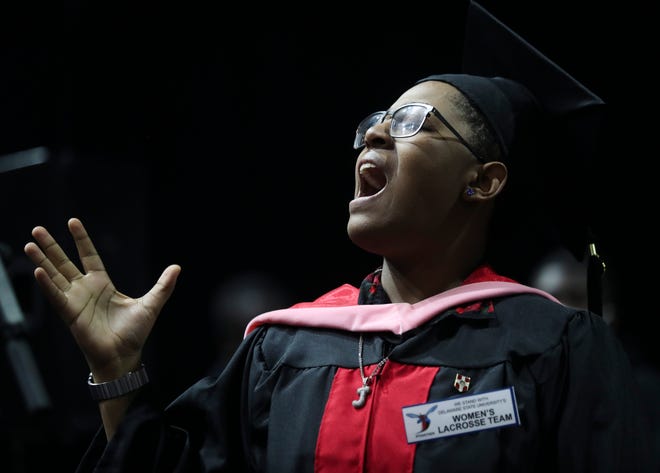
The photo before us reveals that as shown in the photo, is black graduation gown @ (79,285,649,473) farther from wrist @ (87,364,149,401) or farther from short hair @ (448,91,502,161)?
short hair @ (448,91,502,161)

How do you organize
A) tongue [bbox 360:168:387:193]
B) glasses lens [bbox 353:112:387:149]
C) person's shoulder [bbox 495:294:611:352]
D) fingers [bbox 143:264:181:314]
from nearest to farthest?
person's shoulder [bbox 495:294:611:352] → fingers [bbox 143:264:181:314] → tongue [bbox 360:168:387:193] → glasses lens [bbox 353:112:387:149]

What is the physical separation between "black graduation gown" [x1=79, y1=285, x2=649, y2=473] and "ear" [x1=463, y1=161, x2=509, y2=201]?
0.22 meters

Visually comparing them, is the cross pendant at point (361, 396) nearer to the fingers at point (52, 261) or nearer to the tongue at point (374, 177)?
the tongue at point (374, 177)

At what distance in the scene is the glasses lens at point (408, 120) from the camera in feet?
5.53

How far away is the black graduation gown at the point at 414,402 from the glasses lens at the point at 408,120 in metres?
0.36

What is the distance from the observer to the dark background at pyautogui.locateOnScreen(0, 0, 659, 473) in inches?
101

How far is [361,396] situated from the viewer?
150cm

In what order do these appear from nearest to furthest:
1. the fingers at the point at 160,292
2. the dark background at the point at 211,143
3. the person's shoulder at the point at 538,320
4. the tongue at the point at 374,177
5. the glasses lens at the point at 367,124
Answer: the person's shoulder at the point at 538,320, the fingers at the point at 160,292, the tongue at the point at 374,177, the glasses lens at the point at 367,124, the dark background at the point at 211,143

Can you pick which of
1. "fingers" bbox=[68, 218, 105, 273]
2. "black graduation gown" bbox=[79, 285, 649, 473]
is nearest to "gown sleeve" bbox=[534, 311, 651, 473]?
"black graduation gown" bbox=[79, 285, 649, 473]

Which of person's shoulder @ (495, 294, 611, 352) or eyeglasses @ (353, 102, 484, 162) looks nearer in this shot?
person's shoulder @ (495, 294, 611, 352)

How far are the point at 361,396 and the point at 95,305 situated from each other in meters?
0.57

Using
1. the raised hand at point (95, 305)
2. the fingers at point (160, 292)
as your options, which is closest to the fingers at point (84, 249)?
the raised hand at point (95, 305)

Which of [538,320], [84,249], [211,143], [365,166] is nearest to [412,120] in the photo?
[365,166]

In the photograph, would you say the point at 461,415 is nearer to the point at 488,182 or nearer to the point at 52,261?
the point at 488,182
